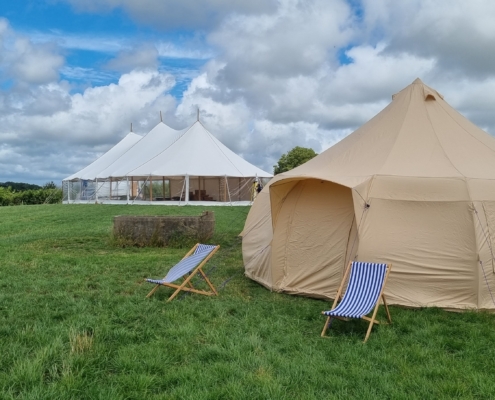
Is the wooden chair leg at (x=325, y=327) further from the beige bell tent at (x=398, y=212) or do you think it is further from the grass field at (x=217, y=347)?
the beige bell tent at (x=398, y=212)

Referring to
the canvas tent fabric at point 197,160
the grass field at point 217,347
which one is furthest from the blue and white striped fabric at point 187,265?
the canvas tent fabric at point 197,160

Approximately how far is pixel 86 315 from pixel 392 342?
3315mm

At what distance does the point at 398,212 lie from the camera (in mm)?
6645

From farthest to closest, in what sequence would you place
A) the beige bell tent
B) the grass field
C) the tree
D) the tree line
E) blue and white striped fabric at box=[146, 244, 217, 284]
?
1. the tree
2. the tree line
3. blue and white striped fabric at box=[146, 244, 217, 284]
4. the beige bell tent
5. the grass field

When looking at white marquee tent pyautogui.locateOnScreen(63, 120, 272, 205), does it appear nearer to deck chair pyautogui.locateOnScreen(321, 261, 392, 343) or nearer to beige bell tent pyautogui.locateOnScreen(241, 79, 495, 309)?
beige bell tent pyautogui.locateOnScreen(241, 79, 495, 309)

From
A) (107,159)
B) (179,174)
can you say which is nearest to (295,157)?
(107,159)

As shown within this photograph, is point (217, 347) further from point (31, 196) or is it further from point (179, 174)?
point (31, 196)

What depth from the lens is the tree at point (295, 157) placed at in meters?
46.8

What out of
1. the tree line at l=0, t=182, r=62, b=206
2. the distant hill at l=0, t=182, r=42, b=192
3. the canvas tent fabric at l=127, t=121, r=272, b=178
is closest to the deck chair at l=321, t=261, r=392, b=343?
the canvas tent fabric at l=127, t=121, r=272, b=178

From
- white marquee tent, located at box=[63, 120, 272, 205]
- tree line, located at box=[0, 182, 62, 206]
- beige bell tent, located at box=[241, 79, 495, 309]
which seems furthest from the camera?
tree line, located at box=[0, 182, 62, 206]

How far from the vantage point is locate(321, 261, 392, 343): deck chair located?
522cm

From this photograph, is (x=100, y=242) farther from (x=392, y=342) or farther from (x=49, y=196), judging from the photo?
(x=49, y=196)

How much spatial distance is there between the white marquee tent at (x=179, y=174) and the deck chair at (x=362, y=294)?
67.1 ft

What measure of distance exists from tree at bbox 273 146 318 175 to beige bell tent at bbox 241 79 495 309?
38313 millimetres
